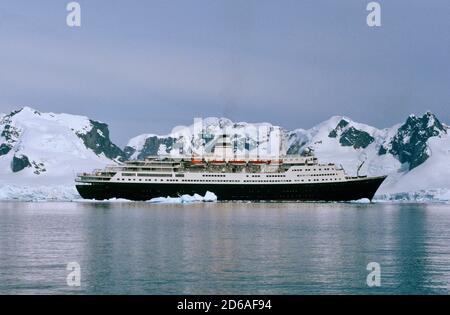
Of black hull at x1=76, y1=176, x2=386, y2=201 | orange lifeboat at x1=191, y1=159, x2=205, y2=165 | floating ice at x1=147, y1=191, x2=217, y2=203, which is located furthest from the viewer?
orange lifeboat at x1=191, y1=159, x2=205, y2=165

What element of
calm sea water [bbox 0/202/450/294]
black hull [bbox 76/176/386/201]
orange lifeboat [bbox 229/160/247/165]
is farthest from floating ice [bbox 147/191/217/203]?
calm sea water [bbox 0/202/450/294]

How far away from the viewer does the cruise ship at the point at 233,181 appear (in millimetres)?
110688

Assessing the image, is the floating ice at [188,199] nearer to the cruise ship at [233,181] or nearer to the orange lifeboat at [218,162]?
the cruise ship at [233,181]

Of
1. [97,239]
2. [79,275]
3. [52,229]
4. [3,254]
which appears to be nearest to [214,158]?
[52,229]

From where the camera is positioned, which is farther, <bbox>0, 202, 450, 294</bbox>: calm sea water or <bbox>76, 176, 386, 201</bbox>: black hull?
<bbox>76, 176, 386, 201</bbox>: black hull

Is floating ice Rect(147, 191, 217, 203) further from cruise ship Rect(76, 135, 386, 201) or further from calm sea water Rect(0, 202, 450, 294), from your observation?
calm sea water Rect(0, 202, 450, 294)

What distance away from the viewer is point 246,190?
111938mm

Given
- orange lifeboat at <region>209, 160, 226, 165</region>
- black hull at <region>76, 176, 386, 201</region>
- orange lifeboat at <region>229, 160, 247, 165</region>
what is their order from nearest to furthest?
black hull at <region>76, 176, 386, 201</region> < orange lifeboat at <region>229, 160, 247, 165</region> < orange lifeboat at <region>209, 160, 226, 165</region>

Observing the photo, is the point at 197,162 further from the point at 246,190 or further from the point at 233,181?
the point at 246,190

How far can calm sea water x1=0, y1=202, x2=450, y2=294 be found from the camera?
2838 centimetres

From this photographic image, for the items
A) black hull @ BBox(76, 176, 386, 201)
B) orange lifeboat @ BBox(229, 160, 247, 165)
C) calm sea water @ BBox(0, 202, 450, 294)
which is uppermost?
orange lifeboat @ BBox(229, 160, 247, 165)

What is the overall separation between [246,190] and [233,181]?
2358mm

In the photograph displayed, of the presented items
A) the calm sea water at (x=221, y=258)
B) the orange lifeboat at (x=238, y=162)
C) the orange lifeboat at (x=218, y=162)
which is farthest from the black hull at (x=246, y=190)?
the calm sea water at (x=221, y=258)
